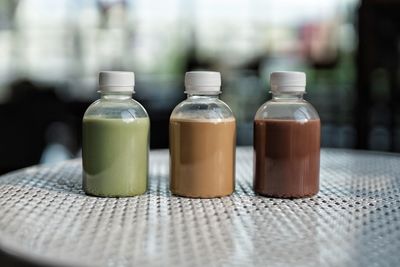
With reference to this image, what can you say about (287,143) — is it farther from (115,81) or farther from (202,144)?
(115,81)

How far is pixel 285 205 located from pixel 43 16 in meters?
4.03

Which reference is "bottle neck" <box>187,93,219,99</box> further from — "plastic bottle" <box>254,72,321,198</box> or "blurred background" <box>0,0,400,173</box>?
"blurred background" <box>0,0,400,173</box>

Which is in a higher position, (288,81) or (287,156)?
(288,81)

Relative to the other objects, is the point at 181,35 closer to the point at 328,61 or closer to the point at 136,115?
the point at 328,61

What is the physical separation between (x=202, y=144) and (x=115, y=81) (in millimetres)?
143

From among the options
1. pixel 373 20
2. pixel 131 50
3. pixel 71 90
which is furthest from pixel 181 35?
pixel 373 20

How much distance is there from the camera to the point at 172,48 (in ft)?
14.4

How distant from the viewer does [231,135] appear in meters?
0.76

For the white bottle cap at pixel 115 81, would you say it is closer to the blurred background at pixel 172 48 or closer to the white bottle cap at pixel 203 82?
the white bottle cap at pixel 203 82

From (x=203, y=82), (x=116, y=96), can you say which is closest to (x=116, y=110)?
(x=116, y=96)

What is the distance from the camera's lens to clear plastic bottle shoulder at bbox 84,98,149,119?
76cm

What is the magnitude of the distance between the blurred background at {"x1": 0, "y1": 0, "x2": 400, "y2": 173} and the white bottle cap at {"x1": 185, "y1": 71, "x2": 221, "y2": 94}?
2749mm

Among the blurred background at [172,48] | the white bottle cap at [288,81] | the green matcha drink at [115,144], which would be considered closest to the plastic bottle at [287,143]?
the white bottle cap at [288,81]

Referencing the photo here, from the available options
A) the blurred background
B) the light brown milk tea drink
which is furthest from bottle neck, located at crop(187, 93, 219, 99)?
the blurred background
